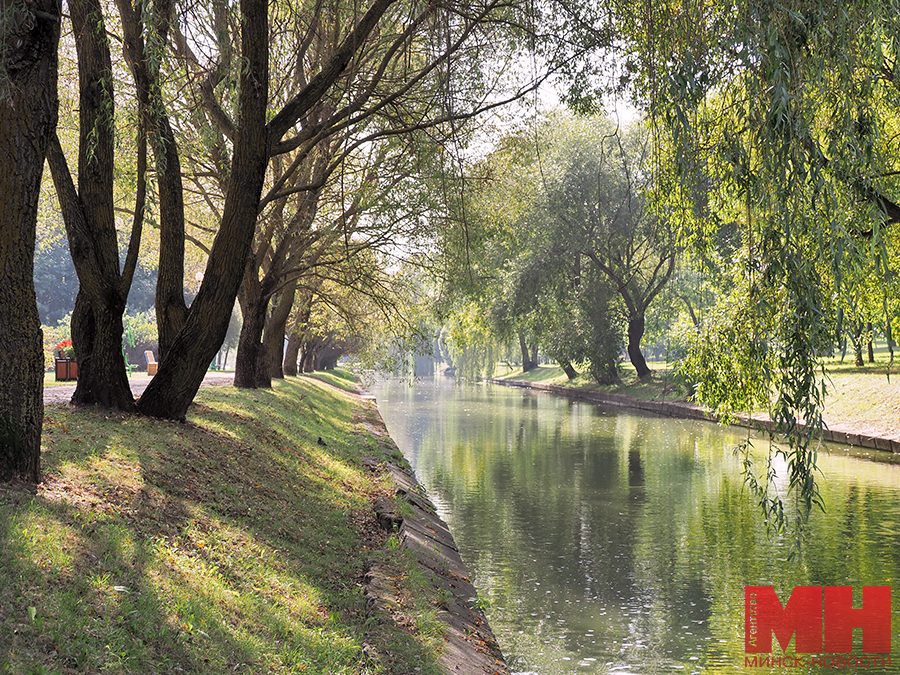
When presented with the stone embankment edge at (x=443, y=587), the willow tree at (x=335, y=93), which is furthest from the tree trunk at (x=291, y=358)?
the stone embankment edge at (x=443, y=587)

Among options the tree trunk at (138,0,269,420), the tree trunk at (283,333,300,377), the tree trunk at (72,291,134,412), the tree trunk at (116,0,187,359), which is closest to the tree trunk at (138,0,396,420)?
the tree trunk at (138,0,269,420)

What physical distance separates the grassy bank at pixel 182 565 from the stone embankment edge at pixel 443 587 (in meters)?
0.15

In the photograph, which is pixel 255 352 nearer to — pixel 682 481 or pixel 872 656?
pixel 682 481

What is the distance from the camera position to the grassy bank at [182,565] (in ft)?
13.1

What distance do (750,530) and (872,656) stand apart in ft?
15.3

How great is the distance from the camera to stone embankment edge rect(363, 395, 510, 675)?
5941 millimetres

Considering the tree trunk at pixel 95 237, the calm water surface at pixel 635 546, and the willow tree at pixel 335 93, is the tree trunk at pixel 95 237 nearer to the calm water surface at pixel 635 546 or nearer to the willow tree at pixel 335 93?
the willow tree at pixel 335 93

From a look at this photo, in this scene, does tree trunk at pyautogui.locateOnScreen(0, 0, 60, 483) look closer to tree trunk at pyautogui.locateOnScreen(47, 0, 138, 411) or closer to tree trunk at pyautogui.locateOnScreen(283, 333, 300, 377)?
tree trunk at pyautogui.locateOnScreen(47, 0, 138, 411)

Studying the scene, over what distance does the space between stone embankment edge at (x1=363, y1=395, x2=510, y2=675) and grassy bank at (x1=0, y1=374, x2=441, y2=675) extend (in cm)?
15

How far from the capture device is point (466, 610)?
282 inches

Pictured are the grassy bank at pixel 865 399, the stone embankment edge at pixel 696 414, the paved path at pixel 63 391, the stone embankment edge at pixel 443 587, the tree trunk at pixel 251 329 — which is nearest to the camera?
the stone embankment edge at pixel 443 587

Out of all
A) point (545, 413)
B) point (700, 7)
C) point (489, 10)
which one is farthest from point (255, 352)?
point (545, 413)

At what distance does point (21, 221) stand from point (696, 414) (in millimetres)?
26922

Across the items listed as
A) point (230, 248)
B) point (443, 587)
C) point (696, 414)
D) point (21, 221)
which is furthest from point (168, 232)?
point (696, 414)
